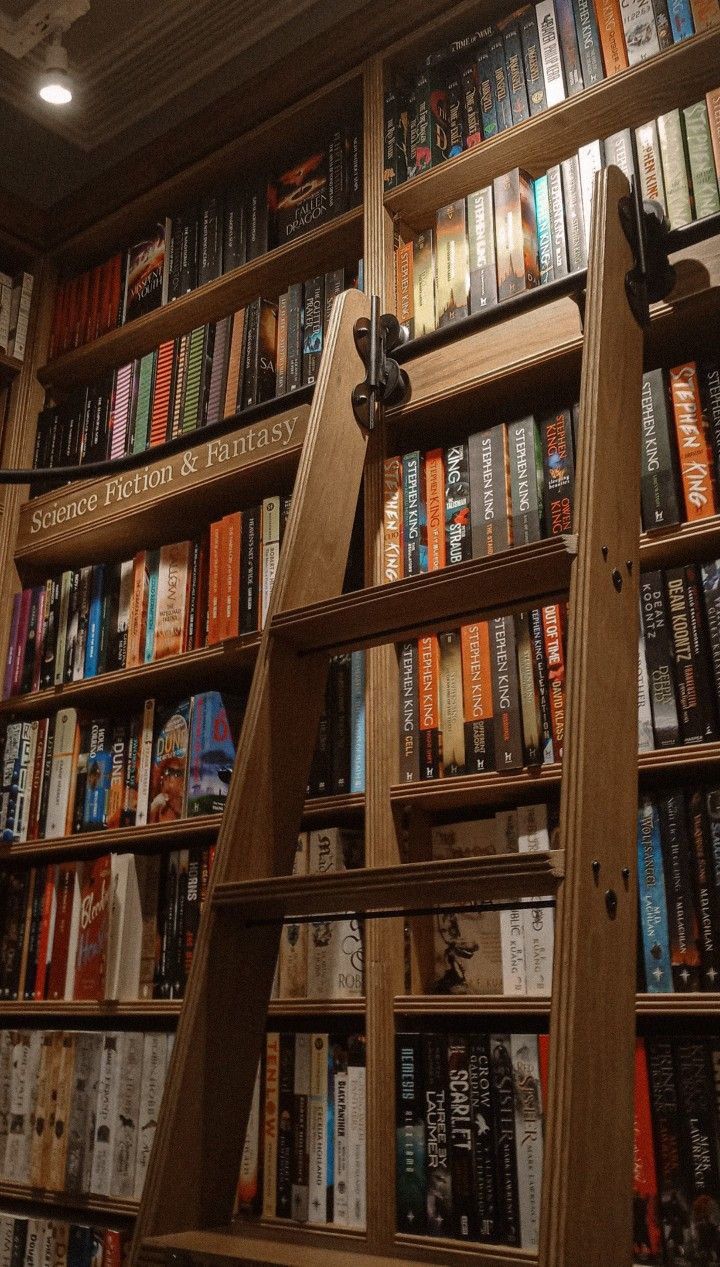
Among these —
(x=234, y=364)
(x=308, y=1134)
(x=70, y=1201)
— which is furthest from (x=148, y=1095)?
(x=234, y=364)

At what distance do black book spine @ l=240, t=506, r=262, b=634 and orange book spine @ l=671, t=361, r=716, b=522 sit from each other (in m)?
0.70

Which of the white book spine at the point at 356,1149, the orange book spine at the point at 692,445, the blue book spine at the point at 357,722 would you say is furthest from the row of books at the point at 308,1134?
the orange book spine at the point at 692,445

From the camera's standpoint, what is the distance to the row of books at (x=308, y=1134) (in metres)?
1.37

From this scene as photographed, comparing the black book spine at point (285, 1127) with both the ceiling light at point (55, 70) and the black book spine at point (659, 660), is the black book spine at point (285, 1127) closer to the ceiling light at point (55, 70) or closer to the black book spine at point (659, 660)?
the black book spine at point (659, 660)

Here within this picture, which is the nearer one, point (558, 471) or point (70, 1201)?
point (558, 471)

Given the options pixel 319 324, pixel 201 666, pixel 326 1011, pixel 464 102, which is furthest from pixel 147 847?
pixel 464 102

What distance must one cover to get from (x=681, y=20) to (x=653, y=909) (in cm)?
123

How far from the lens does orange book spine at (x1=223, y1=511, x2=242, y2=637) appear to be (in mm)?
1734

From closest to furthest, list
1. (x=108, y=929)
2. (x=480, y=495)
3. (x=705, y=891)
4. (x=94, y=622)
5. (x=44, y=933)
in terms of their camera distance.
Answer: (x=705, y=891) → (x=480, y=495) → (x=108, y=929) → (x=44, y=933) → (x=94, y=622)

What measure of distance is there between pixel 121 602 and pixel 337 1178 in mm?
1033

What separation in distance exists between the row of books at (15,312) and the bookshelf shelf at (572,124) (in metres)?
0.95

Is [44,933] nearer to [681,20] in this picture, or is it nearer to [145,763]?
[145,763]

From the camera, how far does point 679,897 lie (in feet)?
3.98

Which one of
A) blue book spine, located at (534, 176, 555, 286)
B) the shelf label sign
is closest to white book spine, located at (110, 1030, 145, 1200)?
the shelf label sign
